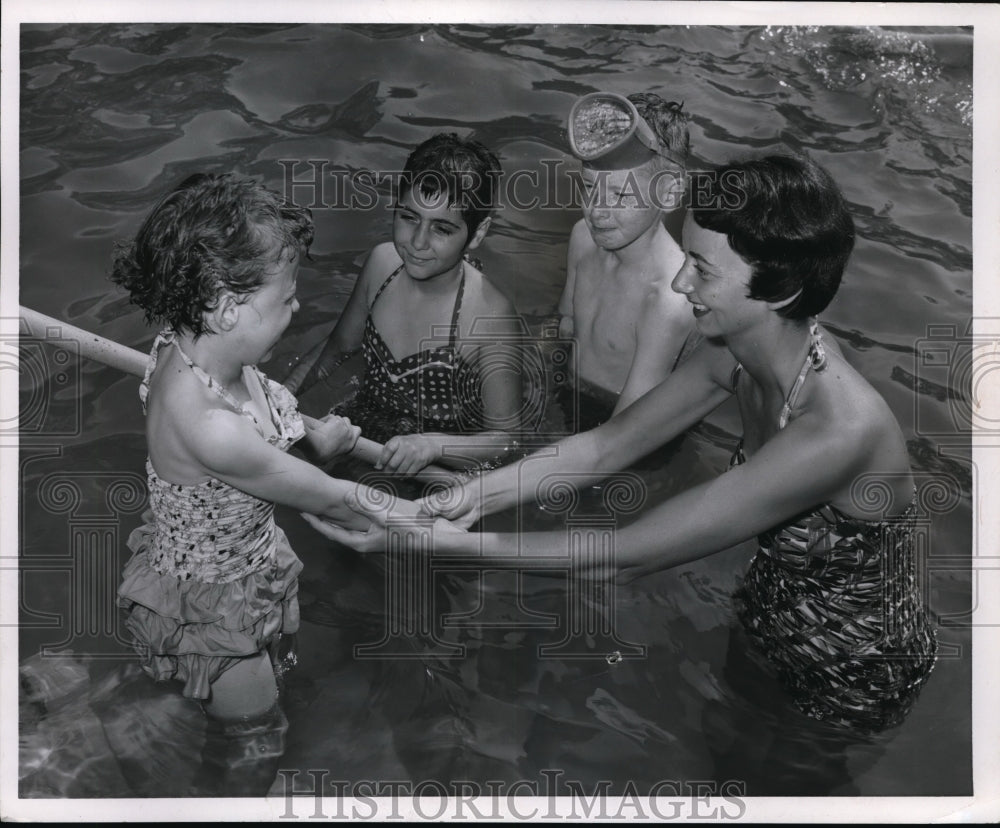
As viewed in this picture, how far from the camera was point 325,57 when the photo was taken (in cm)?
244

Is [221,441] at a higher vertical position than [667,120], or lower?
lower

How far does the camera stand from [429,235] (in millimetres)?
2430

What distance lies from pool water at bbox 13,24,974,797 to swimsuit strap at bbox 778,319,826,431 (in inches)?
6.7

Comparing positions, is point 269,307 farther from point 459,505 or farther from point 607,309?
point 607,309

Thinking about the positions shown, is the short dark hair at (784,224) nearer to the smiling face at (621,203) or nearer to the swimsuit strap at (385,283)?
the smiling face at (621,203)

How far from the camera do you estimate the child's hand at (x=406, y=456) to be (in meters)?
2.39

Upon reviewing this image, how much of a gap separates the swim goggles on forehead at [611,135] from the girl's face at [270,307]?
71cm

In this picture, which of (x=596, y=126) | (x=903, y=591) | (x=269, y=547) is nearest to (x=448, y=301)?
(x=596, y=126)

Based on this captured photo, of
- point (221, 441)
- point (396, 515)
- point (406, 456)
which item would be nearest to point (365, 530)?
point (396, 515)

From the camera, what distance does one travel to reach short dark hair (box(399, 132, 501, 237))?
2.40 m

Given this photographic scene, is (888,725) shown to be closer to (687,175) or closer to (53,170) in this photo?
(687,175)

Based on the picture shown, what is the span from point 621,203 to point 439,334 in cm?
49

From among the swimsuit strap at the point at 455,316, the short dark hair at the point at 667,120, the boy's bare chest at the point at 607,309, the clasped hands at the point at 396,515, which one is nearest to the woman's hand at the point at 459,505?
the clasped hands at the point at 396,515

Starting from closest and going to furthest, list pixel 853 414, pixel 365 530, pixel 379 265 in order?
pixel 853 414
pixel 365 530
pixel 379 265
